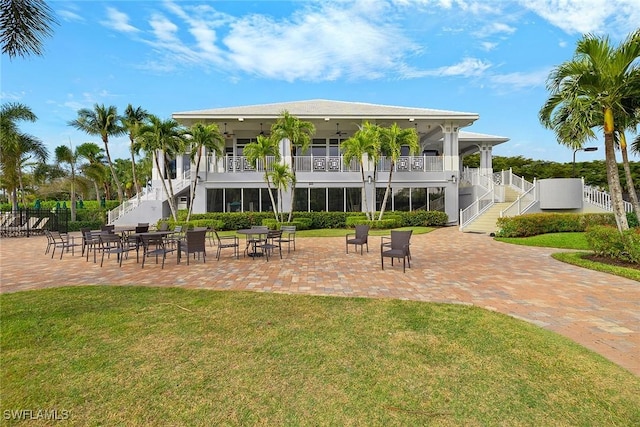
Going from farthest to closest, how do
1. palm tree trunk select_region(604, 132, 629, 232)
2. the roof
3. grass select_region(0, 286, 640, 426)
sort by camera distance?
1. the roof
2. palm tree trunk select_region(604, 132, 629, 232)
3. grass select_region(0, 286, 640, 426)

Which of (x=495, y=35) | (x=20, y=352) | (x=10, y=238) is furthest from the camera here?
(x=10, y=238)

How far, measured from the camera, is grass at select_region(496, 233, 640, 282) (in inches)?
297

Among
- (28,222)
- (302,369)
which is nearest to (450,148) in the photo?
(302,369)

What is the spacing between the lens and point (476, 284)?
22.3 feet

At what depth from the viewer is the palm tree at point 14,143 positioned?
19.3 meters

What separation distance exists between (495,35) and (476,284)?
45.8ft

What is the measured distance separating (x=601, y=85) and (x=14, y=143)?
2871cm

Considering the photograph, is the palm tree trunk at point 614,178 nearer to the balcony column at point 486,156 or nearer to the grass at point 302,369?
the grass at point 302,369

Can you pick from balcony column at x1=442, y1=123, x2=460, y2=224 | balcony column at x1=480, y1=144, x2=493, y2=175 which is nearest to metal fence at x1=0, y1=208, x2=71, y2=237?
balcony column at x1=442, y1=123, x2=460, y2=224

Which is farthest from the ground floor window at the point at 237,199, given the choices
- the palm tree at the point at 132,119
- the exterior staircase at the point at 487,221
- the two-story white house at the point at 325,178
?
the exterior staircase at the point at 487,221

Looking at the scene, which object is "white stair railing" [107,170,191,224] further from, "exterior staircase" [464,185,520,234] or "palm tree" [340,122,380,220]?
"exterior staircase" [464,185,520,234]

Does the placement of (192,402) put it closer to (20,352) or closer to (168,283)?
(20,352)

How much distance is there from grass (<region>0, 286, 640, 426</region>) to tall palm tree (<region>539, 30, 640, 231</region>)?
319 inches

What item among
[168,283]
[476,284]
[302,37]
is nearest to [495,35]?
[302,37]
